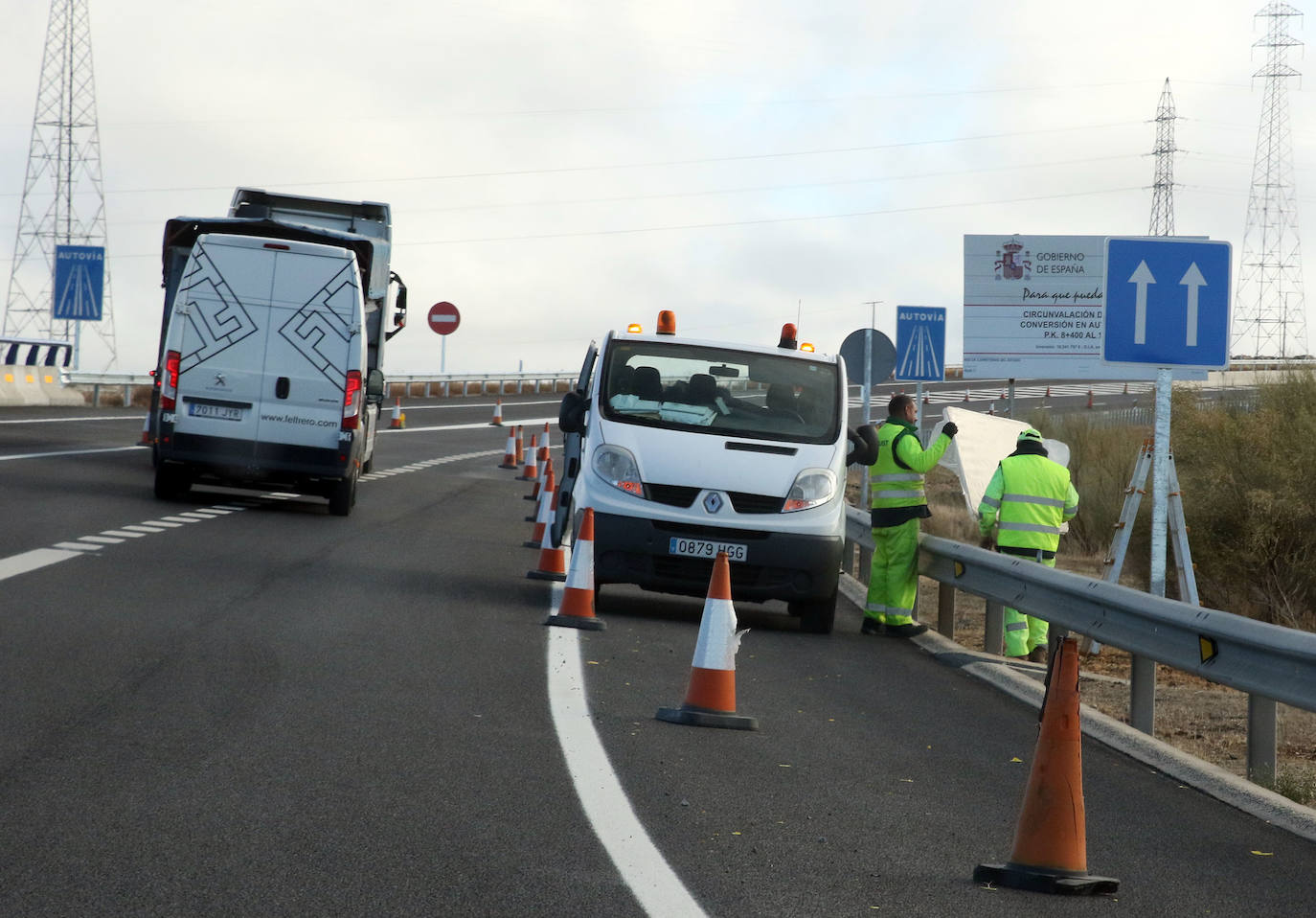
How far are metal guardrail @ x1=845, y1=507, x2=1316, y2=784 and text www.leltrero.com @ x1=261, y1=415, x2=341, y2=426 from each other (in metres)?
7.37

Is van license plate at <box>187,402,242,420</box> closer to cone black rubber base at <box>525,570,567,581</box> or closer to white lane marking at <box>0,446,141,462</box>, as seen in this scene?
cone black rubber base at <box>525,570,567,581</box>

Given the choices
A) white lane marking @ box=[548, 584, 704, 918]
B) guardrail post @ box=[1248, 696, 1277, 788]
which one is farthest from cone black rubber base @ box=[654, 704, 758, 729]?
guardrail post @ box=[1248, 696, 1277, 788]

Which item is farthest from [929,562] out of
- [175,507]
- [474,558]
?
[175,507]

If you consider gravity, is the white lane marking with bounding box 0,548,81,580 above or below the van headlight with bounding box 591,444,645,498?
below

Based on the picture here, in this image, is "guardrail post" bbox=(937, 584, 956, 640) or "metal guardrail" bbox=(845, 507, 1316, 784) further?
"guardrail post" bbox=(937, 584, 956, 640)

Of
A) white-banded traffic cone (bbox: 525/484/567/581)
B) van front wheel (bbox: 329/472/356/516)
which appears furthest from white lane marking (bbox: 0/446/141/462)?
white-banded traffic cone (bbox: 525/484/567/581)

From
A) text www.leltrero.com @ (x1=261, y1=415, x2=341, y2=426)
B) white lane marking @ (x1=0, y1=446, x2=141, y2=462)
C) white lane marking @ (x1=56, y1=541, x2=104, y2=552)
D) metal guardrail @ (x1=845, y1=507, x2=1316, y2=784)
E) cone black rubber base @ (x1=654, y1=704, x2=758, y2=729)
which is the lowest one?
cone black rubber base @ (x1=654, y1=704, x2=758, y2=729)

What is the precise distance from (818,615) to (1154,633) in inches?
147

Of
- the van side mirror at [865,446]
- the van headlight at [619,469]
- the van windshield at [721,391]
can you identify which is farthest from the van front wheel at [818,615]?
the van headlight at [619,469]

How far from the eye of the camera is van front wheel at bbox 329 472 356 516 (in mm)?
18000

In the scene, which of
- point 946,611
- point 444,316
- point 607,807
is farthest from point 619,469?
point 444,316

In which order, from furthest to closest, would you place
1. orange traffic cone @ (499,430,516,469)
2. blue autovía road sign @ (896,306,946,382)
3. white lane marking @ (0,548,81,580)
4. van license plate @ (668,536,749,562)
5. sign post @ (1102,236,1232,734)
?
orange traffic cone @ (499,430,516,469) < blue autovía road sign @ (896,306,946,382) < van license plate @ (668,536,749,562) < white lane marking @ (0,548,81,580) < sign post @ (1102,236,1232,734)

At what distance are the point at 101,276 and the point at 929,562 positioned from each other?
1324 inches

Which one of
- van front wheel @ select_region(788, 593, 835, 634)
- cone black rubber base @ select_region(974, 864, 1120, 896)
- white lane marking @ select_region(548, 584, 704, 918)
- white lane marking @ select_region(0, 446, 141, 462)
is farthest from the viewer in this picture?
white lane marking @ select_region(0, 446, 141, 462)
